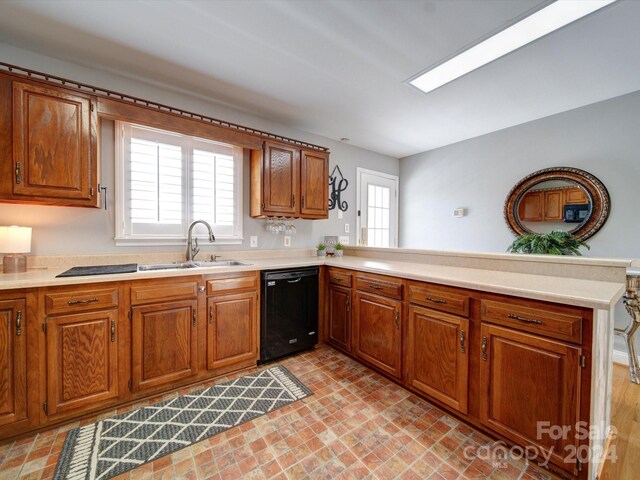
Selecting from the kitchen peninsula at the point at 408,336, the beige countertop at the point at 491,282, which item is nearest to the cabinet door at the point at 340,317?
the kitchen peninsula at the point at 408,336

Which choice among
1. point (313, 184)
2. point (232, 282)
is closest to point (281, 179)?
point (313, 184)

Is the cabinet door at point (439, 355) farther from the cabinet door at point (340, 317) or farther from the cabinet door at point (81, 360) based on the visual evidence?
the cabinet door at point (81, 360)

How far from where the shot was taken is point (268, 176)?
282 centimetres

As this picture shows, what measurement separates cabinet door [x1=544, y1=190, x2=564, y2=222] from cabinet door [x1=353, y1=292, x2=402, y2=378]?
7.71 feet

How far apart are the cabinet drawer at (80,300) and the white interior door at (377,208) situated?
3.12 metres

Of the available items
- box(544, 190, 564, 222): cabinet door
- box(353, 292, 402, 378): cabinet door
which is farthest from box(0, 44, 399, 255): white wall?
box(544, 190, 564, 222): cabinet door

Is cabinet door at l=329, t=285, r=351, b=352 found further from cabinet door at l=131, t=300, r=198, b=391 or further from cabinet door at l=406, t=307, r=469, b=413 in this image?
cabinet door at l=131, t=300, r=198, b=391

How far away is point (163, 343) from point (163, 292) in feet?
1.27

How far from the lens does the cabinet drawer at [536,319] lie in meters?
1.28

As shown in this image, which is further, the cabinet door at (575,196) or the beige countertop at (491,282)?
the cabinet door at (575,196)

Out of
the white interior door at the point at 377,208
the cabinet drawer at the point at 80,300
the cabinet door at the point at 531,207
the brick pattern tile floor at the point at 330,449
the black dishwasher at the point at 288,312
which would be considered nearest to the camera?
the brick pattern tile floor at the point at 330,449

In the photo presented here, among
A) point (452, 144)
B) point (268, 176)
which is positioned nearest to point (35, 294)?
point (268, 176)

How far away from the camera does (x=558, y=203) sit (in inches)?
119

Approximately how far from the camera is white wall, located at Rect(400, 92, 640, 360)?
8.56 ft
